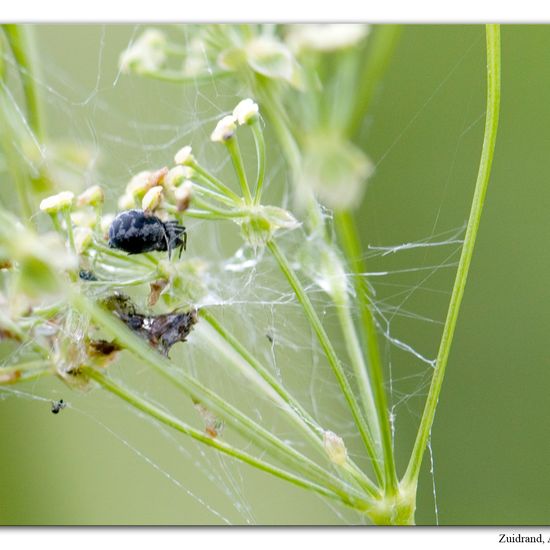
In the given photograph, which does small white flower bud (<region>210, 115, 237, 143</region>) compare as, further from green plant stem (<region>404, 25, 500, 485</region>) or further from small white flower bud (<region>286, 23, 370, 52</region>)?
green plant stem (<region>404, 25, 500, 485</region>)

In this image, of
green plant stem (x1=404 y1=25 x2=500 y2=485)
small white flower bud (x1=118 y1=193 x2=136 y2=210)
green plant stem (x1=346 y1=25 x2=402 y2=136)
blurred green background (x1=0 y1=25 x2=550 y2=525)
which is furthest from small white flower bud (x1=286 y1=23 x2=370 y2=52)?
blurred green background (x1=0 y1=25 x2=550 y2=525)

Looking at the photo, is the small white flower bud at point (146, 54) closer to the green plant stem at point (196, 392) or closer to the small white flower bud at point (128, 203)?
the small white flower bud at point (128, 203)

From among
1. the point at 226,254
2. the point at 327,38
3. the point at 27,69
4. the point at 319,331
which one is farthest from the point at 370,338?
the point at 226,254

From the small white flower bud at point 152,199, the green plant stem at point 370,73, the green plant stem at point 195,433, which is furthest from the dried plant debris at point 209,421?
the green plant stem at point 370,73

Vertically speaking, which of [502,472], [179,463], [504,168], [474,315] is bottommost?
[179,463]

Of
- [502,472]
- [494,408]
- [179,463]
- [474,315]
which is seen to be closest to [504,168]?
[474,315]

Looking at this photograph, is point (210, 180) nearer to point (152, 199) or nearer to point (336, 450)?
point (152, 199)

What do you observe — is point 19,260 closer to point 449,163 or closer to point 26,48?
point 26,48
